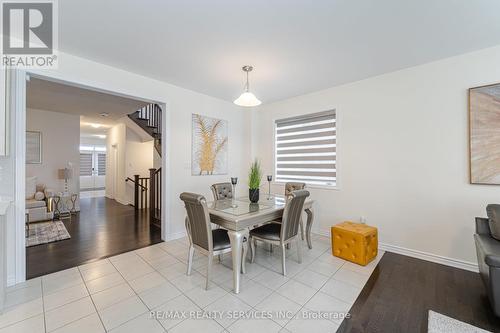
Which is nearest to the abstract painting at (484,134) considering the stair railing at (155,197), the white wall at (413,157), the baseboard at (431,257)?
the white wall at (413,157)

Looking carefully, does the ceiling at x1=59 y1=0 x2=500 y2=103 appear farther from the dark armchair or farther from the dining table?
A: the dark armchair

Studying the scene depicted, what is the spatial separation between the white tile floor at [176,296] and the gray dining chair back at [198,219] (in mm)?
484

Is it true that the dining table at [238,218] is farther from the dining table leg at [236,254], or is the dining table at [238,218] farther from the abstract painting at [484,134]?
the abstract painting at [484,134]

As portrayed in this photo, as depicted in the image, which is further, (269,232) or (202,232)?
(269,232)

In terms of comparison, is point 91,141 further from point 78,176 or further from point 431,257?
point 431,257

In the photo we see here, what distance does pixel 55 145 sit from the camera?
5715 mm

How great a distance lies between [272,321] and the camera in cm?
176

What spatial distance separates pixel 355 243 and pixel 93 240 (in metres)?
4.11

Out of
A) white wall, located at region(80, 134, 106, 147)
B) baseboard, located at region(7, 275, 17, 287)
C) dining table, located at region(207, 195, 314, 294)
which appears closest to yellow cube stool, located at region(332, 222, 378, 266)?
dining table, located at region(207, 195, 314, 294)

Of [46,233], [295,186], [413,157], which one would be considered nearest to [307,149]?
[295,186]

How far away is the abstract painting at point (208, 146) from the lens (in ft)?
13.3

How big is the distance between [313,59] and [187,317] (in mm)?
3219

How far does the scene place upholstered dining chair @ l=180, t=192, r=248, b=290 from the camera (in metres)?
2.11

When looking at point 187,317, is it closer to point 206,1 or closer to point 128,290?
point 128,290
